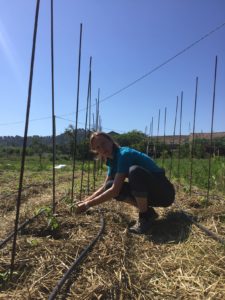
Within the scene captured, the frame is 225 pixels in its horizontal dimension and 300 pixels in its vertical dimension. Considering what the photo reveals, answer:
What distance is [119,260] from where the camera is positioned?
2.65 metres

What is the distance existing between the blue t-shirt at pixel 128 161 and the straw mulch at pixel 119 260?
0.55 metres

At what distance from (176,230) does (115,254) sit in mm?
969

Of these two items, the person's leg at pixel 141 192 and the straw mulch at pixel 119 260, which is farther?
the person's leg at pixel 141 192

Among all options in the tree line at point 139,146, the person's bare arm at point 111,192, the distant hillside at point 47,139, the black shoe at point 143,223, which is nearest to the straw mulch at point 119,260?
the black shoe at point 143,223

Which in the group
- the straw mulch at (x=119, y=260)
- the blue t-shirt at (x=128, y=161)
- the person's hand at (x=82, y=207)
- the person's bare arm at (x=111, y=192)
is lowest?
the straw mulch at (x=119, y=260)

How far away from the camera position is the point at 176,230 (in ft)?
11.6

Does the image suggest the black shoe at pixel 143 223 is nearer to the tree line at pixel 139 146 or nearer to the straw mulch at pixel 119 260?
the straw mulch at pixel 119 260

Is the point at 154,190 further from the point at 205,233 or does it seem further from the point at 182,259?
the point at 182,259

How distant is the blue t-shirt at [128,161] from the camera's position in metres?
3.46

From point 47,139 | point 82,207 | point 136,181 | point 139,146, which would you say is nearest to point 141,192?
point 136,181

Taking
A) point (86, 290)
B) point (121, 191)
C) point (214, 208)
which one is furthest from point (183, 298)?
point (214, 208)

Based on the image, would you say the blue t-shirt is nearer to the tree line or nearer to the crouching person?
the crouching person

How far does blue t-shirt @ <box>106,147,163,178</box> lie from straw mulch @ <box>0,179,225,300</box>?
0.55 meters

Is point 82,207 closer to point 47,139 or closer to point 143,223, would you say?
point 143,223
